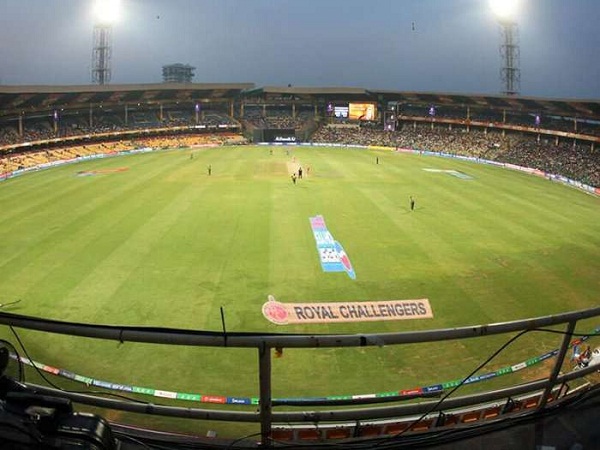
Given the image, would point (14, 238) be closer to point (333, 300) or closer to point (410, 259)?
point (333, 300)

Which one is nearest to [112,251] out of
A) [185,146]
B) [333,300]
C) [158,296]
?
[158,296]

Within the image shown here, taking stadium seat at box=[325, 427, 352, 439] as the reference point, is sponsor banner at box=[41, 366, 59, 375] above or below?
below

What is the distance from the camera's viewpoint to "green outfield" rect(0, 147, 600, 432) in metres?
16.9

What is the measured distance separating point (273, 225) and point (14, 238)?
1661cm

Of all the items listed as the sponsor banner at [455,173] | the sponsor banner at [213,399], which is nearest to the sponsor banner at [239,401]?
the sponsor banner at [213,399]

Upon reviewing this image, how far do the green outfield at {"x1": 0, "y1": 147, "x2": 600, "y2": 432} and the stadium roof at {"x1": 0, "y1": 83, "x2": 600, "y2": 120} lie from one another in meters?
36.2

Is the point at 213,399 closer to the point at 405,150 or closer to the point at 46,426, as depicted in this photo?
the point at 46,426

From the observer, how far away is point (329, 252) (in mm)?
28688

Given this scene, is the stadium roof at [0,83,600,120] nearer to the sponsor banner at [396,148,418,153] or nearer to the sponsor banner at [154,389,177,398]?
the sponsor banner at [396,148,418,153]

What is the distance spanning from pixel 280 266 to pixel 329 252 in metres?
3.89

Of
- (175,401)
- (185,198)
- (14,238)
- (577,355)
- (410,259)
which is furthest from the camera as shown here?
(185,198)

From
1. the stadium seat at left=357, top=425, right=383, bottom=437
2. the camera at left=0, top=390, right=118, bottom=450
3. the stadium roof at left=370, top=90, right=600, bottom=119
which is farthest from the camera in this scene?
the stadium roof at left=370, top=90, right=600, bottom=119

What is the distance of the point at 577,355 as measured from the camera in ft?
51.7

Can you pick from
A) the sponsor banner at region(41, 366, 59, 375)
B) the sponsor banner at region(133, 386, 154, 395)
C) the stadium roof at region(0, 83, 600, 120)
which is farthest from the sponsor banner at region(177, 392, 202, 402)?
the stadium roof at region(0, 83, 600, 120)
